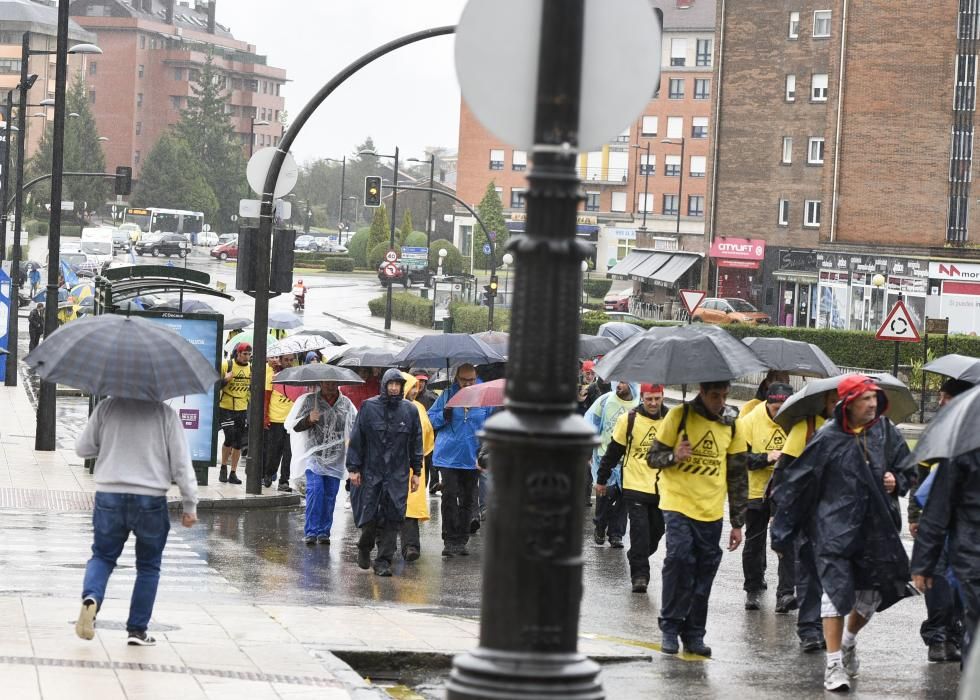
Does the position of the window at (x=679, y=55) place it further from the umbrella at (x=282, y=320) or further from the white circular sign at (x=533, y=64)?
the white circular sign at (x=533, y=64)

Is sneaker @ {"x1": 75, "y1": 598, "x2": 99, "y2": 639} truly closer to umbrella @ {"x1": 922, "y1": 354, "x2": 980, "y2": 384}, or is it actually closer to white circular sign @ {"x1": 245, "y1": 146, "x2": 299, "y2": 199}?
umbrella @ {"x1": 922, "y1": 354, "x2": 980, "y2": 384}

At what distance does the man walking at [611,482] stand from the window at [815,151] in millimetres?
56020

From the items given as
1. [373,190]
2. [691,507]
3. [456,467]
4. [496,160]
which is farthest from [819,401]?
[496,160]

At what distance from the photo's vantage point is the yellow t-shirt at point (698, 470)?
1006 cm

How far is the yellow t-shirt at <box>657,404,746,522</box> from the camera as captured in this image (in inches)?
396

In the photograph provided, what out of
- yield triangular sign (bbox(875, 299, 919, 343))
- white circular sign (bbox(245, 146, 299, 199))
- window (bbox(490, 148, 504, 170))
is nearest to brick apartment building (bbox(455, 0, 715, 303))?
window (bbox(490, 148, 504, 170))

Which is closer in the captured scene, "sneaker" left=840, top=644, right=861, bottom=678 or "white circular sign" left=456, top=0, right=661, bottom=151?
"white circular sign" left=456, top=0, right=661, bottom=151

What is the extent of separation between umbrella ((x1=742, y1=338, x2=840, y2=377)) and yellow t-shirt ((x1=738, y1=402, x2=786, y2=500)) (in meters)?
1.16

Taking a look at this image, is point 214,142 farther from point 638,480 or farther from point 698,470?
point 698,470

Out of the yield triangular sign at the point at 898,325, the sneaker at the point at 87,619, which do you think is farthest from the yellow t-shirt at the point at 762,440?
the yield triangular sign at the point at 898,325

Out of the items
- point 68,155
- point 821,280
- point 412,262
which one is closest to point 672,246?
point 412,262

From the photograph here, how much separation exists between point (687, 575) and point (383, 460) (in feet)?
13.6

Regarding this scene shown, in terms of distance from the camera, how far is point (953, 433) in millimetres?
8008

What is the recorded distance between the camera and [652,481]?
1288 cm
